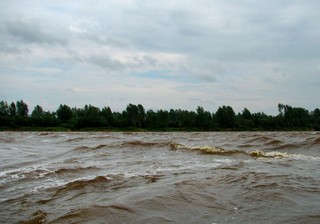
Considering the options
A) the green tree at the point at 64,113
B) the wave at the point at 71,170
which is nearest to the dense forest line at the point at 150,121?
the green tree at the point at 64,113

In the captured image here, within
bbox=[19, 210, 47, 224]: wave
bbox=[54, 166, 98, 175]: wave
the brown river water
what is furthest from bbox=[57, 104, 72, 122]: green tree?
bbox=[19, 210, 47, 224]: wave

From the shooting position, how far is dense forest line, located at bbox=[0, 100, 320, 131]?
116750mm

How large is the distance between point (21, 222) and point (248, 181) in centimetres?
536

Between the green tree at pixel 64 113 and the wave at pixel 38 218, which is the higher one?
the green tree at pixel 64 113

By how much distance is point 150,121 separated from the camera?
12638 cm

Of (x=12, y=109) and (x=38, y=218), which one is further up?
(x=12, y=109)

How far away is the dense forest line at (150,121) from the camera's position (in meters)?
117

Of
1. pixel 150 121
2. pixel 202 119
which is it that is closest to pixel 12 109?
pixel 150 121

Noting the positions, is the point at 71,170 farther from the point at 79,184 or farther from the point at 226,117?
the point at 226,117

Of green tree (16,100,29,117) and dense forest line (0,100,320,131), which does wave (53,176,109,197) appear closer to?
dense forest line (0,100,320,131)

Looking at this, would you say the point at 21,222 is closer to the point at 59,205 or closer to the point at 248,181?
the point at 59,205

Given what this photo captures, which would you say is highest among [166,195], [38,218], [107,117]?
[107,117]

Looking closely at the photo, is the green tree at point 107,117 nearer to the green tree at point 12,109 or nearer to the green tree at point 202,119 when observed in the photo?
the green tree at point 202,119

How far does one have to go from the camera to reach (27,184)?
9.19 metres
